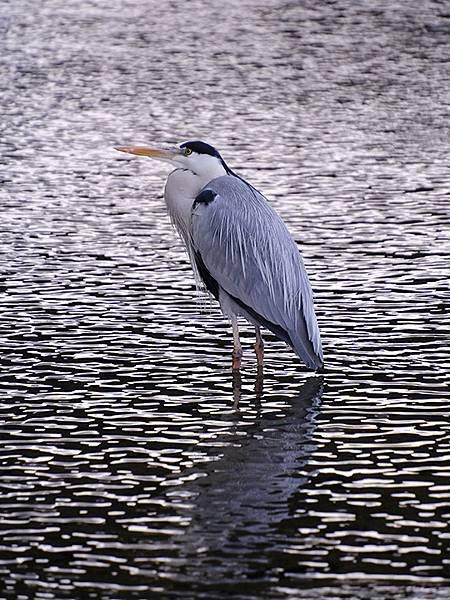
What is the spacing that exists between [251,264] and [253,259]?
0.10 feet

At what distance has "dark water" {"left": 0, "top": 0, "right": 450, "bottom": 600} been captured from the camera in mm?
5496

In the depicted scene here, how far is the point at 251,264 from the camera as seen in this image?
803cm

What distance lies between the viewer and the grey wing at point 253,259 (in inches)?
313

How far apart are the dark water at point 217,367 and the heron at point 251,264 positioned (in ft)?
0.84

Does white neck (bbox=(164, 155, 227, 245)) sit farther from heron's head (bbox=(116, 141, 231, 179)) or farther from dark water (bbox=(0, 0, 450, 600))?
dark water (bbox=(0, 0, 450, 600))

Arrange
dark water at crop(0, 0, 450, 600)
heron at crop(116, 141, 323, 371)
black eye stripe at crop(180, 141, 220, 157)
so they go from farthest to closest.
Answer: black eye stripe at crop(180, 141, 220, 157)
heron at crop(116, 141, 323, 371)
dark water at crop(0, 0, 450, 600)

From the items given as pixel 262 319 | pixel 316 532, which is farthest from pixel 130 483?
pixel 262 319

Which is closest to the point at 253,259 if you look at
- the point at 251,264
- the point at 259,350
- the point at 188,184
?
the point at 251,264

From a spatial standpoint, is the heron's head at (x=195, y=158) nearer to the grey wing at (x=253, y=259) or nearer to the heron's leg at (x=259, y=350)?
the grey wing at (x=253, y=259)

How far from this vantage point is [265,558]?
5.43 m

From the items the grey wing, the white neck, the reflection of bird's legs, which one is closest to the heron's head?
the white neck

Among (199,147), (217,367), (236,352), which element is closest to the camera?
(236,352)

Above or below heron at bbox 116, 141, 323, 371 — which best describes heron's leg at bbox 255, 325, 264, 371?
→ below

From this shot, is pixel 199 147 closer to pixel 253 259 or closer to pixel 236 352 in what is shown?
pixel 253 259
